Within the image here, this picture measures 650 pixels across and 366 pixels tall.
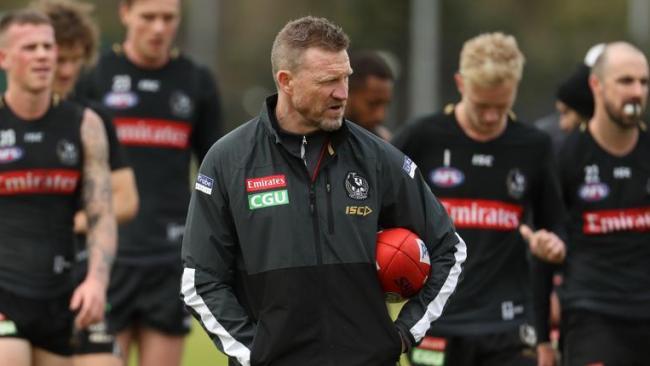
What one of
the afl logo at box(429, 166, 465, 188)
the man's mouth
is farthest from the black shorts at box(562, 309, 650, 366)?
the man's mouth

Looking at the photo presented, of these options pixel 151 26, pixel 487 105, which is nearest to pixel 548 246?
pixel 487 105

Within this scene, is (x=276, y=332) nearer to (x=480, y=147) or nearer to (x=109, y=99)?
(x=480, y=147)

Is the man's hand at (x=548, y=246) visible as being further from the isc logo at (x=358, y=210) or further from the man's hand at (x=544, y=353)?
the isc logo at (x=358, y=210)

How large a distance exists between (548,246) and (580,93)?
1889 millimetres

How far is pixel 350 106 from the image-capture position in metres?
9.34

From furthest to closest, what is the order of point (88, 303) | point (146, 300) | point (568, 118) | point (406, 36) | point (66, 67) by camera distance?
point (406, 36)
point (568, 118)
point (146, 300)
point (66, 67)
point (88, 303)

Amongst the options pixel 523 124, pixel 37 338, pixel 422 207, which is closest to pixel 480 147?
pixel 523 124

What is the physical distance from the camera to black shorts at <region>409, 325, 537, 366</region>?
8188 millimetres

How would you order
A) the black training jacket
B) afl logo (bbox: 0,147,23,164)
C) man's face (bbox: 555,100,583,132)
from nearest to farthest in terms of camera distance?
the black training jacket → afl logo (bbox: 0,147,23,164) → man's face (bbox: 555,100,583,132)

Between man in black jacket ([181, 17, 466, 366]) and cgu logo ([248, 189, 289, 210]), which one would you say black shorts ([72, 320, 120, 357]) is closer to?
man in black jacket ([181, 17, 466, 366])

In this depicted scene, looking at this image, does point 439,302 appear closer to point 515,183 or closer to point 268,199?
point 268,199

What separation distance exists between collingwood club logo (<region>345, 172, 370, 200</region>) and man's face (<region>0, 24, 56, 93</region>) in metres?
2.52

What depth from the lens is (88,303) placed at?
7.71 meters

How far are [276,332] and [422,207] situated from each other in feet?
2.76
